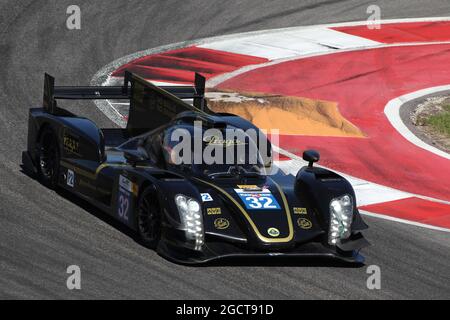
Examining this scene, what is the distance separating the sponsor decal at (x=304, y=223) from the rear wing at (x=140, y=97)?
2.68 meters

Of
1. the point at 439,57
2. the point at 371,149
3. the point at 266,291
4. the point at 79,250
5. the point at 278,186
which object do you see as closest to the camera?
the point at 266,291

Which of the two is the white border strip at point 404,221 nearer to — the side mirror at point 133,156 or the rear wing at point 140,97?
the rear wing at point 140,97

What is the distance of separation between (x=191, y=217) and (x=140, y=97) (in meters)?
3.55

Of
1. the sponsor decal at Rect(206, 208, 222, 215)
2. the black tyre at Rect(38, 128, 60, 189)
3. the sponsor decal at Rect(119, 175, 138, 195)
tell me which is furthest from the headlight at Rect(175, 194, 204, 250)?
the black tyre at Rect(38, 128, 60, 189)

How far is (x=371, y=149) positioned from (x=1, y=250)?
7518 millimetres

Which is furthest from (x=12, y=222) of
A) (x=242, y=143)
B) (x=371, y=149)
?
(x=371, y=149)

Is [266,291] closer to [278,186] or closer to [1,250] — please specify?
[278,186]

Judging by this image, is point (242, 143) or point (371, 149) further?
point (371, 149)

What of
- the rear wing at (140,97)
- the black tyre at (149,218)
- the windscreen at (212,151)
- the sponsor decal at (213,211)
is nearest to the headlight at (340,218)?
the windscreen at (212,151)

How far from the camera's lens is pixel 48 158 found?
1454cm

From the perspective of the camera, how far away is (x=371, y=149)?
57.3 feet

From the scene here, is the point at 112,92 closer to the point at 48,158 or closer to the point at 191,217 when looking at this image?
the point at 48,158

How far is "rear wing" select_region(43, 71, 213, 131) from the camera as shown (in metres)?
14.4
